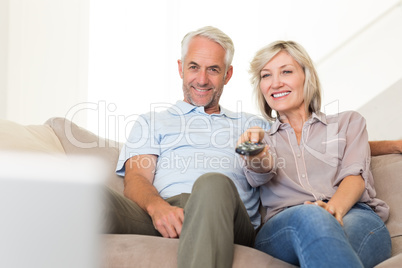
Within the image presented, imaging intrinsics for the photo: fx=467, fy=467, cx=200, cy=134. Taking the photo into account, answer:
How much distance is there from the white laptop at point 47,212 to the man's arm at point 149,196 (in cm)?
109

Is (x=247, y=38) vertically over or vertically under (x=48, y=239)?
over

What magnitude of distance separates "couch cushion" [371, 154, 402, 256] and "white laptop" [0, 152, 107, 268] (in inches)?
57.9

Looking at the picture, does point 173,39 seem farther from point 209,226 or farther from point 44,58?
point 209,226

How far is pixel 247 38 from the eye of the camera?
144 inches

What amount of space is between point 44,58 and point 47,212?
3516mm

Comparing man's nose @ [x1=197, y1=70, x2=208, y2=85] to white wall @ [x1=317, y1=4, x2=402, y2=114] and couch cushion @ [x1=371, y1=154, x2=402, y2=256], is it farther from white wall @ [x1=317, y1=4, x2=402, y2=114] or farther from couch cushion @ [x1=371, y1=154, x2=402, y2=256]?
white wall @ [x1=317, y1=4, x2=402, y2=114]

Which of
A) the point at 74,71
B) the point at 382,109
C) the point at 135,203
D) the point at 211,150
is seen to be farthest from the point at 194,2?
the point at 135,203

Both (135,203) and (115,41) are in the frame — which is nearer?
(135,203)

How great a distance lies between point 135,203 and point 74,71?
226 centimetres

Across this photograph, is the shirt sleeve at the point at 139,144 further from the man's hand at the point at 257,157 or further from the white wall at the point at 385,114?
the white wall at the point at 385,114

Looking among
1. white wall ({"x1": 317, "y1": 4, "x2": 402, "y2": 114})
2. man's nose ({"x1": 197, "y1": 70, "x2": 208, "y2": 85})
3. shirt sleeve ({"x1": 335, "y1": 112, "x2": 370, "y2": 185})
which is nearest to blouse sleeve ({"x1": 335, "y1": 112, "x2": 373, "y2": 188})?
shirt sleeve ({"x1": 335, "y1": 112, "x2": 370, "y2": 185})

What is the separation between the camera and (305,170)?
156cm

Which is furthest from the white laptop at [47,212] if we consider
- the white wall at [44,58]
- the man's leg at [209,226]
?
the white wall at [44,58]

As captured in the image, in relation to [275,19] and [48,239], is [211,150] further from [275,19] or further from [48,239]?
[275,19]
